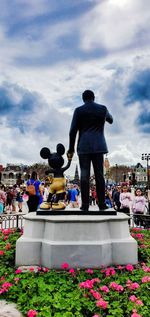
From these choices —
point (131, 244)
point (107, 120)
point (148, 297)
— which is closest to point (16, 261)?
point (131, 244)

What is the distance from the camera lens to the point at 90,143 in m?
6.89

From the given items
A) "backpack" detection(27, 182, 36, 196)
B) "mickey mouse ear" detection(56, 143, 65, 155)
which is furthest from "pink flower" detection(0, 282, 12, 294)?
"backpack" detection(27, 182, 36, 196)

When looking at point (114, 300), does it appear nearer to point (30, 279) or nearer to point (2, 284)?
point (30, 279)

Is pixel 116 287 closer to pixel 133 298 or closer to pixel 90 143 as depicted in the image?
pixel 133 298

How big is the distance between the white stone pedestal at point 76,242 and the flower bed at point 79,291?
0.70 feet

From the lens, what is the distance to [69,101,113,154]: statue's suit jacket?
272 inches

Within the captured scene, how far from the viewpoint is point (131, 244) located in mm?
6230

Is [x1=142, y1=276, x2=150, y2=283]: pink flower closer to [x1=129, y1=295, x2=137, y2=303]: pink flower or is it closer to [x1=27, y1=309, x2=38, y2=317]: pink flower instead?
[x1=129, y1=295, x2=137, y2=303]: pink flower

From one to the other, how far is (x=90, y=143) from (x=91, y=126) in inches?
14.9

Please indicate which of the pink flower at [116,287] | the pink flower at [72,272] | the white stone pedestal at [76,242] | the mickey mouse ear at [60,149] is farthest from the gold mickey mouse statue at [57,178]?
the pink flower at [116,287]

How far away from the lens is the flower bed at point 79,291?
4281 mm

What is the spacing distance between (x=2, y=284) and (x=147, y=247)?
360 cm

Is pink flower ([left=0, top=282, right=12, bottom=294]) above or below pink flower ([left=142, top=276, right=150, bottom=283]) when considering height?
below

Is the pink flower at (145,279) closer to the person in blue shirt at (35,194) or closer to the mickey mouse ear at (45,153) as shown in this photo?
the mickey mouse ear at (45,153)
